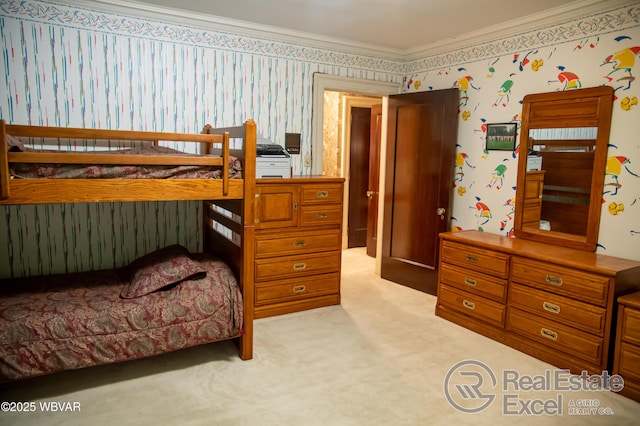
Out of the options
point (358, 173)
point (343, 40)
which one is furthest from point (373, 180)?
point (343, 40)

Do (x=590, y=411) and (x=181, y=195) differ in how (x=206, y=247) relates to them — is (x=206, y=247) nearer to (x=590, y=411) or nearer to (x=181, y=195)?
(x=181, y=195)

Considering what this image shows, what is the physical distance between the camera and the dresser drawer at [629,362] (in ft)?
8.20

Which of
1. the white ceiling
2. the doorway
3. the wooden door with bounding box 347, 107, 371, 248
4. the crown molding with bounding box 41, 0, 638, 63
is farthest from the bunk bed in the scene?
the wooden door with bounding box 347, 107, 371, 248

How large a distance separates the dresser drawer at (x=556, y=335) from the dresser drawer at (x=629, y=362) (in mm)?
116

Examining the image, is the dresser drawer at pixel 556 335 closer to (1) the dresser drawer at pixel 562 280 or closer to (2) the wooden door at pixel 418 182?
(1) the dresser drawer at pixel 562 280

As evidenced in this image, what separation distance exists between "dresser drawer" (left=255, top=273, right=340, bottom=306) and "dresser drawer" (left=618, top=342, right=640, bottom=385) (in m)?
2.16

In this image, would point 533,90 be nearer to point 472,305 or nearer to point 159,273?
point 472,305

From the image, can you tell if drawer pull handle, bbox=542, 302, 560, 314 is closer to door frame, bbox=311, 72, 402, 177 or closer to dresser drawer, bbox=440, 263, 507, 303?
dresser drawer, bbox=440, 263, 507, 303

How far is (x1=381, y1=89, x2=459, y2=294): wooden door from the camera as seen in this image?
4.14 m

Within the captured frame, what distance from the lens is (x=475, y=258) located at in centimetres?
344

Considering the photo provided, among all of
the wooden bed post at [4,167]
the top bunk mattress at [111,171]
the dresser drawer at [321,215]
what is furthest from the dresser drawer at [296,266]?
the wooden bed post at [4,167]

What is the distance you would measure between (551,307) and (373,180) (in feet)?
10.9

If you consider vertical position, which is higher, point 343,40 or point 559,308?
point 343,40

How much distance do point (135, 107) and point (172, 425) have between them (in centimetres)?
244
